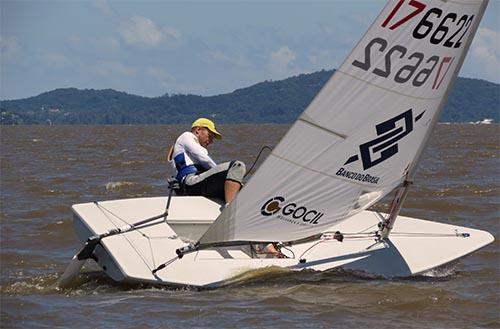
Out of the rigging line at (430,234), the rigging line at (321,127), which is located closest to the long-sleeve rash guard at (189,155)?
the rigging line at (321,127)

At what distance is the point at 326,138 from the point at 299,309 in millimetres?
1241

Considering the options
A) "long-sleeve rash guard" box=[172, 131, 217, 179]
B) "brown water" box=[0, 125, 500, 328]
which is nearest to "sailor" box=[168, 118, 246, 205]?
"long-sleeve rash guard" box=[172, 131, 217, 179]

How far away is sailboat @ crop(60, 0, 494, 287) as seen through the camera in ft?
26.2

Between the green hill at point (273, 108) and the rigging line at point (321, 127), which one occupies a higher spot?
the green hill at point (273, 108)

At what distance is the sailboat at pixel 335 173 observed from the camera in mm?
7996

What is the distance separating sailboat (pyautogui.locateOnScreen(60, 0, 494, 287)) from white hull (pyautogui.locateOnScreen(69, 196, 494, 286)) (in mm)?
12

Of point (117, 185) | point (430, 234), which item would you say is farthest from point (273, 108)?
point (430, 234)

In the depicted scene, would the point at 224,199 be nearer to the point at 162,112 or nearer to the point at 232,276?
the point at 232,276

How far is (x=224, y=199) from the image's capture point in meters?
9.26

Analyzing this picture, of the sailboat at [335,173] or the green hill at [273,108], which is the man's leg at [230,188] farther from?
the green hill at [273,108]

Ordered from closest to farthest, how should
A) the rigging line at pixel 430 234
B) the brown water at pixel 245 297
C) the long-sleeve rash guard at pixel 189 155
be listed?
1. the brown water at pixel 245 297
2. the long-sleeve rash guard at pixel 189 155
3. the rigging line at pixel 430 234

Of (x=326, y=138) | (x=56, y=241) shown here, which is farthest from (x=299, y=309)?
(x=56, y=241)

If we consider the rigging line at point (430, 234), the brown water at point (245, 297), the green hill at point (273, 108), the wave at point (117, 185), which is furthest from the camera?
the green hill at point (273, 108)

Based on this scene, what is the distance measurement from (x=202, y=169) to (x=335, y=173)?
1.49m
